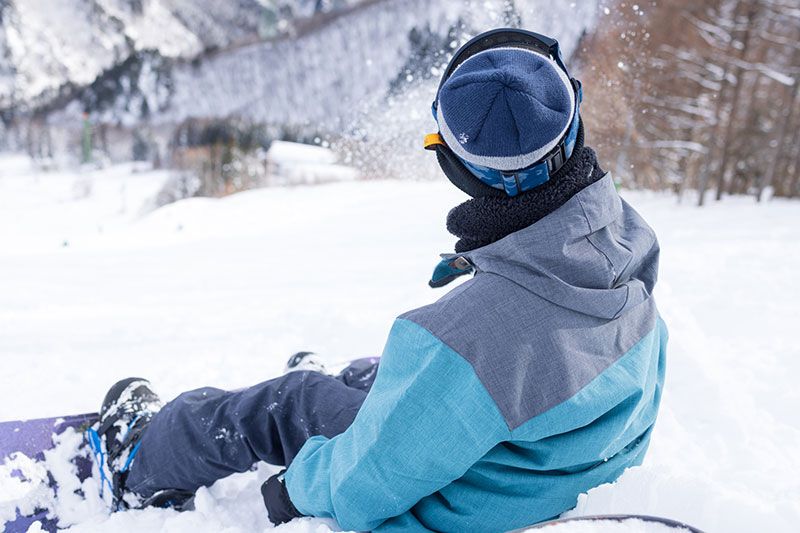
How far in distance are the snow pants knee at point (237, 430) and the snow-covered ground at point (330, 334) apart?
0.27ft

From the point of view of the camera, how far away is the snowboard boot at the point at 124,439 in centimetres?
128

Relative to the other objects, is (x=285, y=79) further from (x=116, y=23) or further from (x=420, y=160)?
(x=420, y=160)

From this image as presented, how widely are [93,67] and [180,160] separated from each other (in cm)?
1058

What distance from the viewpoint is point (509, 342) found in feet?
2.43

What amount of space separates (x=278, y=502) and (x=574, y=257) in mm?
744

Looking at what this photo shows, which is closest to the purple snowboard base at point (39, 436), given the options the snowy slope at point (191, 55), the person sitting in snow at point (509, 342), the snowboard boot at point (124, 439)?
the snowboard boot at point (124, 439)

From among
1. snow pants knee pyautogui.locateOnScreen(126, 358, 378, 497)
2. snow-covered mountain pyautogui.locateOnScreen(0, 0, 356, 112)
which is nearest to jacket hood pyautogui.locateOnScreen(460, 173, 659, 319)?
snow pants knee pyautogui.locateOnScreen(126, 358, 378, 497)

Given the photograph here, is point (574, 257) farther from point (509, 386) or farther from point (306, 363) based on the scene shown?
point (306, 363)

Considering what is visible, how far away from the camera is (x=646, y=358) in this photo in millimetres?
882

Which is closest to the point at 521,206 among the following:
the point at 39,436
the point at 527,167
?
the point at 527,167

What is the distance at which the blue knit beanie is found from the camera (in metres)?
0.76

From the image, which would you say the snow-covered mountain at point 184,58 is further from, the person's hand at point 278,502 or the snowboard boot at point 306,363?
the person's hand at point 278,502

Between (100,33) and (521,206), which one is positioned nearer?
(521,206)

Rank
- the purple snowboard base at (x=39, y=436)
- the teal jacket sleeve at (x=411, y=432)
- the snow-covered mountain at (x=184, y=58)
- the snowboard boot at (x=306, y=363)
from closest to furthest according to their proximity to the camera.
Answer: the teal jacket sleeve at (x=411, y=432) < the purple snowboard base at (x=39, y=436) < the snowboard boot at (x=306, y=363) < the snow-covered mountain at (x=184, y=58)
